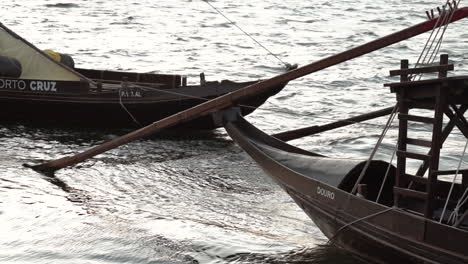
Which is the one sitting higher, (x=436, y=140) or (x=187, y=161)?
(x=436, y=140)

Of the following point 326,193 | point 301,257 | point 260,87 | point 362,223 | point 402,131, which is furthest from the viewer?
point 260,87

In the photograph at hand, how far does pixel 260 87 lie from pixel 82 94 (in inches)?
222

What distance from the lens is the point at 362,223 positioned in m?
9.38

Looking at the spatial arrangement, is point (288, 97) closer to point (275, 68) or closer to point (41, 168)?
point (275, 68)

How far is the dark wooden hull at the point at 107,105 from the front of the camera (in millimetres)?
16188

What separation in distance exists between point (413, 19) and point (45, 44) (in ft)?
47.1

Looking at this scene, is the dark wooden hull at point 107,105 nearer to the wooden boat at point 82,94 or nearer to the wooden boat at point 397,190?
the wooden boat at point 82,94

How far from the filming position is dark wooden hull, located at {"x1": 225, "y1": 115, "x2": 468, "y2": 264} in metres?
8.45

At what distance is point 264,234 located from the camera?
37.9 ft

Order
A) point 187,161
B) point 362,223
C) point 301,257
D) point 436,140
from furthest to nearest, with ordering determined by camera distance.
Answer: point 187,161, point 301,257, point 362,223, point 436,140

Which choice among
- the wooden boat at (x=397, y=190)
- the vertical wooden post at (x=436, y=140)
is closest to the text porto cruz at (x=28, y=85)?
the wooden boat at (x=397, y=190)

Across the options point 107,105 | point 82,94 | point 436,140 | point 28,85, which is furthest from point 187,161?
point 436,140

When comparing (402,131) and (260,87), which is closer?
(402,131)

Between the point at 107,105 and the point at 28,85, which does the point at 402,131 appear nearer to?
the point at 107,105
